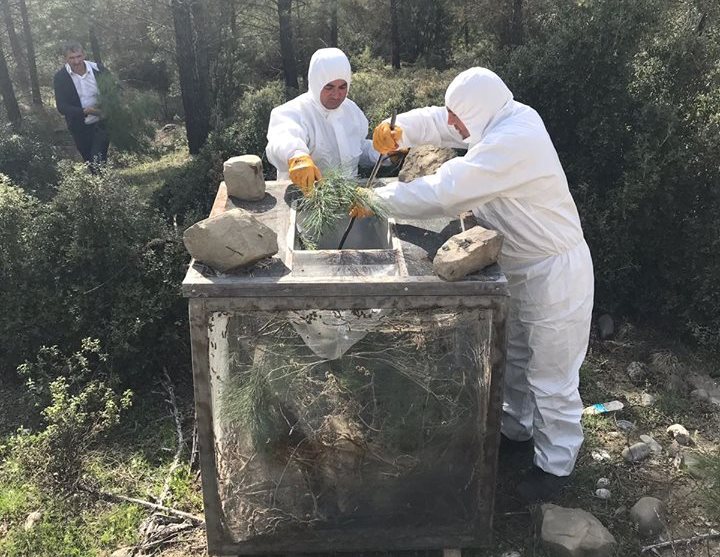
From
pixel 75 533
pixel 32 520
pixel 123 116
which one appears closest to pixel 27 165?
pixel 123 116

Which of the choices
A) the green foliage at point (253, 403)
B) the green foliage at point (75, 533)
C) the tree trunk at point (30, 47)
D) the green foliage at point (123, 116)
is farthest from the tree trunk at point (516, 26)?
the green foliage at point (75, 533)

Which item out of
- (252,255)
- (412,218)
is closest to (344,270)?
(252,255)

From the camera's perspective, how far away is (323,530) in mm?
2750

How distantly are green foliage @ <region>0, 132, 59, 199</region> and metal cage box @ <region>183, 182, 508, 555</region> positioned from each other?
16.9 feet

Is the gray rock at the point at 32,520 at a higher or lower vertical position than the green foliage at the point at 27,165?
lower

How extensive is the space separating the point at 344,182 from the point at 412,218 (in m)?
0.33

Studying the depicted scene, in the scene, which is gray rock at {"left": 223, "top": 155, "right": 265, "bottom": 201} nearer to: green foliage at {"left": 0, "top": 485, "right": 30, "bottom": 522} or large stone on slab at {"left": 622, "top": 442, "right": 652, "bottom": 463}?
green foliage at {"left": 0, "top": 485, "right": 30, "bottom": 522}

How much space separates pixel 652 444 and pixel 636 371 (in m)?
0.74

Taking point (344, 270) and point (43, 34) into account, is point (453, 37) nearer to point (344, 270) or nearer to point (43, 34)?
point (43, 34)

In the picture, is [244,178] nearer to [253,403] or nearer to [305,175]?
[305,175]

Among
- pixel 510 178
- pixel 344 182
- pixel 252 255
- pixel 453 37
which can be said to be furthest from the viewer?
pixel 453 37

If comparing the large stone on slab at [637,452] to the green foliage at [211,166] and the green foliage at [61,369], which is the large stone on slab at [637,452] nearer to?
the green foliage at [61,369]

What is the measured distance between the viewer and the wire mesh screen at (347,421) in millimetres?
2664

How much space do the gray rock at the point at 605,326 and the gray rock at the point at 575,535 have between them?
2.02 meters
